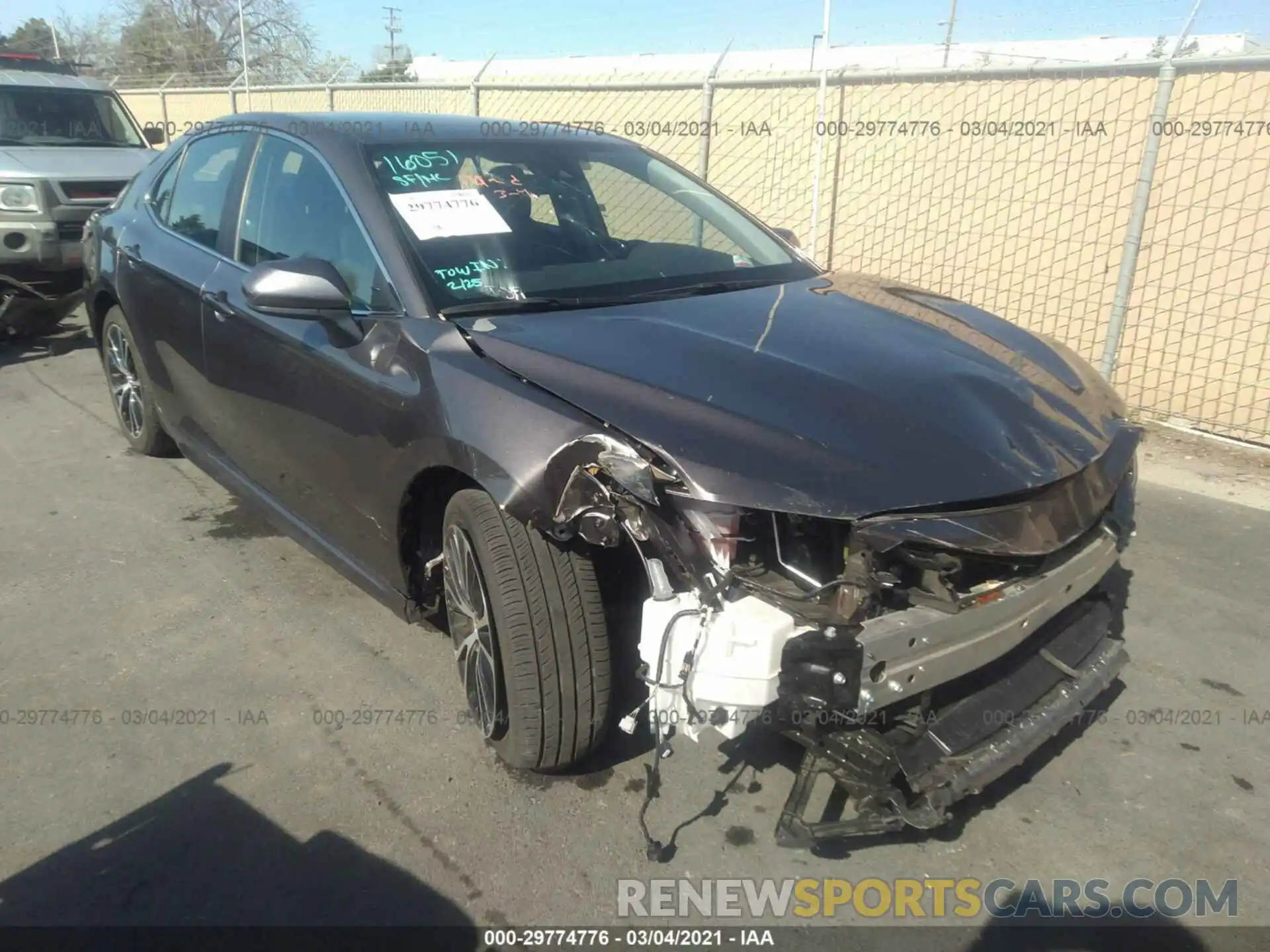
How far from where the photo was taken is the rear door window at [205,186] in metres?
4.07

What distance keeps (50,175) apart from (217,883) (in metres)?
6.86

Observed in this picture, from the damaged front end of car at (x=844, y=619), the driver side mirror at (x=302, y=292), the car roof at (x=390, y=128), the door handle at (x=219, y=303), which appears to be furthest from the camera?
the door handle at (x=219, y=303)

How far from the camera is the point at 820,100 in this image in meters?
7.69

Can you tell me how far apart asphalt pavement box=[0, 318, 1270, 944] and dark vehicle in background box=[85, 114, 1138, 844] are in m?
0.26

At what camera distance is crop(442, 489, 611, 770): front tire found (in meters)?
2.54

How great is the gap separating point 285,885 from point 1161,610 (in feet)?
10.8

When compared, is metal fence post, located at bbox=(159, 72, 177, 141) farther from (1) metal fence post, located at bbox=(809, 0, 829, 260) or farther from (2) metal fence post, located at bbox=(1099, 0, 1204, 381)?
(2) metal fence post, located at bbox=(1099, 0, 1204, 381)

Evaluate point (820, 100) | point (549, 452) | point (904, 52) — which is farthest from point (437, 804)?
point (904, 52)

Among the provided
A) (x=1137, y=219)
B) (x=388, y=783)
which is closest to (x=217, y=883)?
(x=388, y=783)

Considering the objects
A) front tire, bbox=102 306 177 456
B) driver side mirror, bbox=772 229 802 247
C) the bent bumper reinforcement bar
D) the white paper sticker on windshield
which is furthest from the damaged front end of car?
front tire, bbox=102 306 177 456

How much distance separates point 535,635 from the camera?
2545 mm

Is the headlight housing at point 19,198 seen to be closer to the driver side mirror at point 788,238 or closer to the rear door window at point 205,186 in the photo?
the rear door window at point 205,186

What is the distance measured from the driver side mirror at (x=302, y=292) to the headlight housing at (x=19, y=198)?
5.67 m

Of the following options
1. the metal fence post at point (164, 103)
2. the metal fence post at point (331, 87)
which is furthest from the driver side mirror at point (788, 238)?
the metal fence post at point (164, 103)
